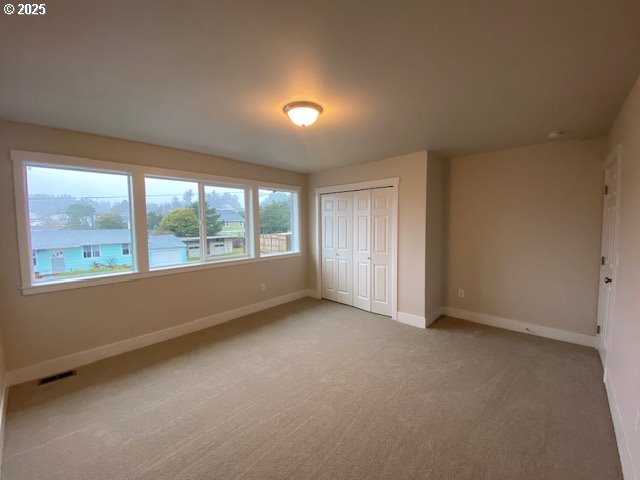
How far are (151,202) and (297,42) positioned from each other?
289 centimetres

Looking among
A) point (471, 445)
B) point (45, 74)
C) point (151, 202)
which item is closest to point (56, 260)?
point (151, 202)

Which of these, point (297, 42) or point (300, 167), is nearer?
point (297, 42)

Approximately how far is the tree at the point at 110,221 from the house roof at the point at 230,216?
50.3 inches

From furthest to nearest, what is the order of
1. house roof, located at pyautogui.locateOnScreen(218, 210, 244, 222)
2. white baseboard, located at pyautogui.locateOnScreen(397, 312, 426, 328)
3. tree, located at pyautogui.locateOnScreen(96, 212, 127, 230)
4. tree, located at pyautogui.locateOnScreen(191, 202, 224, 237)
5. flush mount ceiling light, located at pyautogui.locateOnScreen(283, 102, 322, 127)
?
1. house roof, located at pyautogui.locateOnScreen(218, 210, 244, 222)
2. tree, located at pyautogui.locateOnScreen(191, 202, 224, 237)
3. white baseboard, located at pyautogui.locateOnScreen(397, 312, 426, 328)
4. tree, located at pyautogui.locateOnScreen(96, 212, 127, 230)
5. flush mount ceiling light, located at pyautogui.locateOnScreen(283, 102, 322, 127)

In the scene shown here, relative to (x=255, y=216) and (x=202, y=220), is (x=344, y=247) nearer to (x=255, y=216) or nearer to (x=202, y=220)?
(x=255, y=216)

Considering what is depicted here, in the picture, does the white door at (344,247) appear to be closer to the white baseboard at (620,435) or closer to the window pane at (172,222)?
the window pane at (172,222)

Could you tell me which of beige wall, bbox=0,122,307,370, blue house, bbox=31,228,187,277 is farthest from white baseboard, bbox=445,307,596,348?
blue house, bbox=31,228,187,277

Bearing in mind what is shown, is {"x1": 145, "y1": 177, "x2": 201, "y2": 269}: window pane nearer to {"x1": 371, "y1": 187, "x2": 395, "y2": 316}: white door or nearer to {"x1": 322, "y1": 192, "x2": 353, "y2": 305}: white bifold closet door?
{"x1": 322, "y1": 192, "x2": 353, "y2": 305}: white bifold closet door

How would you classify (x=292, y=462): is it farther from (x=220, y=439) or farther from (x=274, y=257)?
(x=274, y=257)

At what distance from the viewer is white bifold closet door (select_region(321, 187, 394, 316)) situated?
441 centimetres

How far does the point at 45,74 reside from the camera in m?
1.81

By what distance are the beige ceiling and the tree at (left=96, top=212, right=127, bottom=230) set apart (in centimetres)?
91

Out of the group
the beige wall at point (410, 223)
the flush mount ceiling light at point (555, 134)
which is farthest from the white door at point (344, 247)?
the flush mount ceiling light at point (555, 134)

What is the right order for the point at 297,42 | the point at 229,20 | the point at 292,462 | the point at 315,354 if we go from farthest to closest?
the point at 315,354, the point at 292,462, the point at 297,42, the point at 229,20
